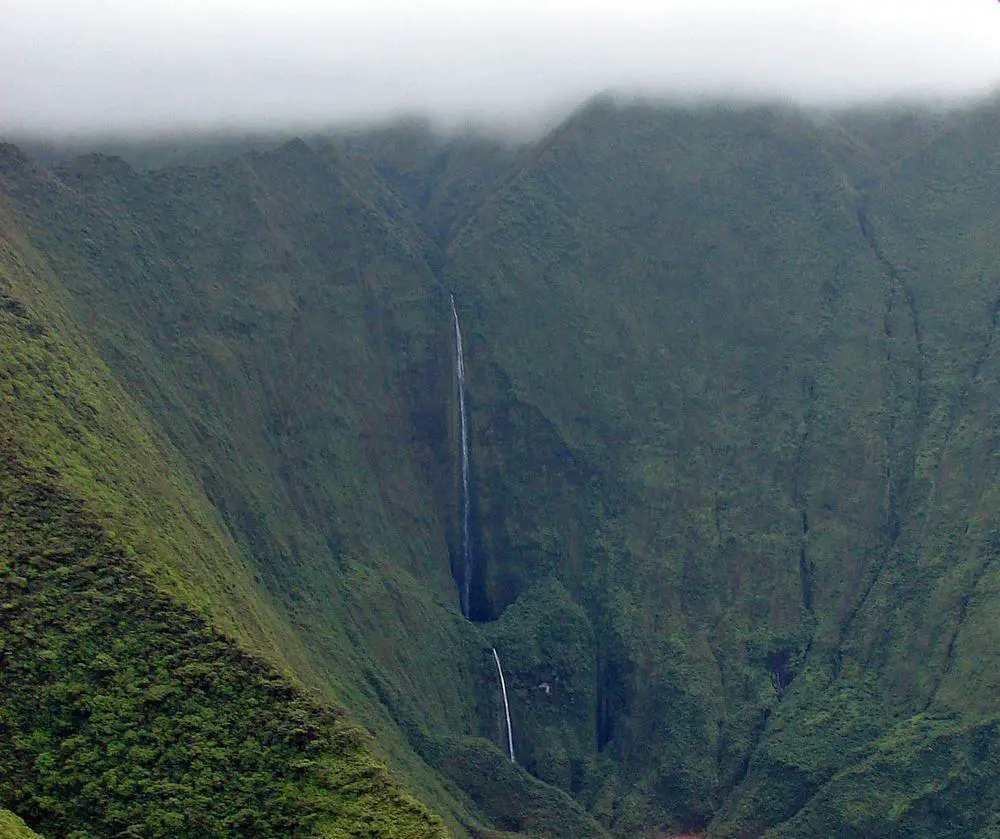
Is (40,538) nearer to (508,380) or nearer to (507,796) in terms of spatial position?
(507,796)

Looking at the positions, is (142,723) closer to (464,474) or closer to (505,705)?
(505,705)

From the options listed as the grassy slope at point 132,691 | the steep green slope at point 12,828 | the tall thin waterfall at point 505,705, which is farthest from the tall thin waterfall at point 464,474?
the steep green slope at point 12,828

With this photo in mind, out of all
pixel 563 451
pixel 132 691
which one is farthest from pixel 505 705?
pixel 132 691

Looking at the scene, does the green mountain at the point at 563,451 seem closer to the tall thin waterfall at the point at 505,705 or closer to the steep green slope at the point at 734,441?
the steep green slope at the point at 734,441

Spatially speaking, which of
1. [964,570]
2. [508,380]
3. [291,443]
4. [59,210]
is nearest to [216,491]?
[291,443]

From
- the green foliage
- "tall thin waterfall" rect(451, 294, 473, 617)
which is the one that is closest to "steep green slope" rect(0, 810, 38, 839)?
the green foliage

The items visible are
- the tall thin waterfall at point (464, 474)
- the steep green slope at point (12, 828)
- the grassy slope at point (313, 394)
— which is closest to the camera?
the steep green slope at point (12, 828)

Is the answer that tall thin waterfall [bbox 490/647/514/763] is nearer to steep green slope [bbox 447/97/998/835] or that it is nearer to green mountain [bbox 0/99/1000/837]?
green mountain [bbox 0/99/1000/837]
